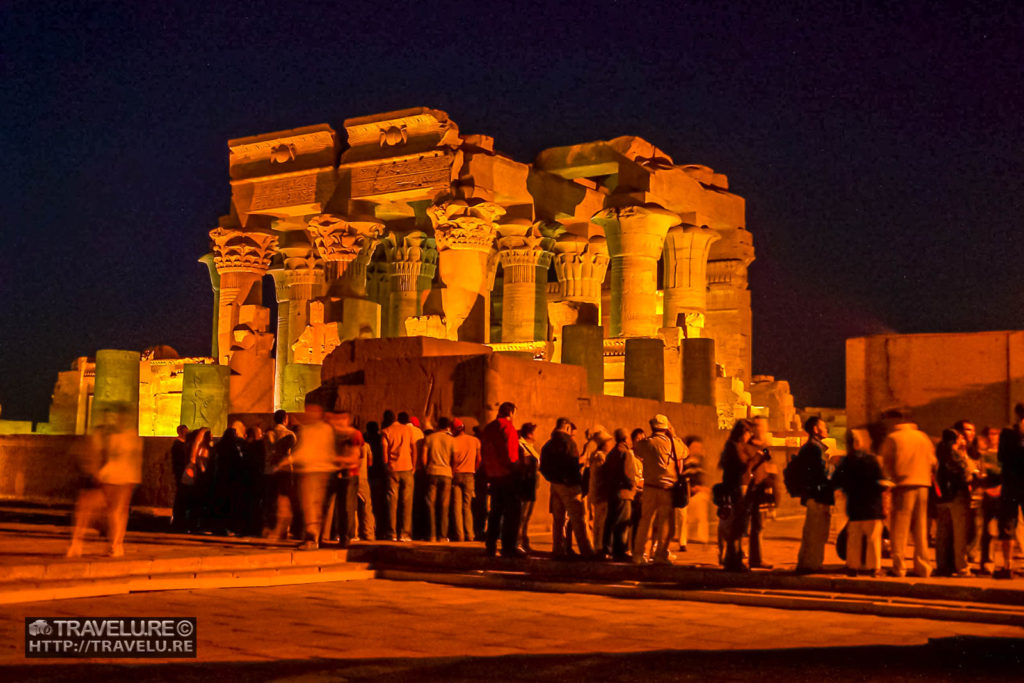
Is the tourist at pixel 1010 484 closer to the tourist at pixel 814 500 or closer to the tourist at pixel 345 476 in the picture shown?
the tourist at pixel 814 500

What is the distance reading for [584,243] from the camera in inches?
1256

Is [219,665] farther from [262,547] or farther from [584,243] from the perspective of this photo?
[584,243]

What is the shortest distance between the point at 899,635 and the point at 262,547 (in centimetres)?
695

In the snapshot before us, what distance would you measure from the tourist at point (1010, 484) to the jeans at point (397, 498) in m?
6.26

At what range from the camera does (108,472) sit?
36.9 ft

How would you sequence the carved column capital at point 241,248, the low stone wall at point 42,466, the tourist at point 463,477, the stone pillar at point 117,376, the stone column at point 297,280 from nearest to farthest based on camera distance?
the tourist at point 463,477, the low stone wall at point 42,466, the stone pillar at point 117,376, the carved column capital at point 241,248, the stone column at point 297,280

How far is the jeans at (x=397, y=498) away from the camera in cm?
1373

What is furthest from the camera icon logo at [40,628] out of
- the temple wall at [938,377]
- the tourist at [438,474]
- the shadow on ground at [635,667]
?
the temple wall at [938,377]

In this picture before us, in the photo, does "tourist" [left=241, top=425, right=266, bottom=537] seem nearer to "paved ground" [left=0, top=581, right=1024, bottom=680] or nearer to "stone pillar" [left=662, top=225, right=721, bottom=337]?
"paved ground" [left=0, top=581, right=1024, bottom=680]

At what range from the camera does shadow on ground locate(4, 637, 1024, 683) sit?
6148 millimetres

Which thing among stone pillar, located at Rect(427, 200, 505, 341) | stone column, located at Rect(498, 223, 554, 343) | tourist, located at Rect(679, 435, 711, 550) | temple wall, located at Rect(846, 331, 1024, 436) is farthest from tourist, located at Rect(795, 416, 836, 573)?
stone column, located at Rect(498, 223, 554, 343)


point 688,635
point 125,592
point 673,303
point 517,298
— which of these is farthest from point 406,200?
point 688,635

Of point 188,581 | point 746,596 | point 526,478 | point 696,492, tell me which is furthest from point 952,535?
point 188,581

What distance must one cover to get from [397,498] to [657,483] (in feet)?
12.1
